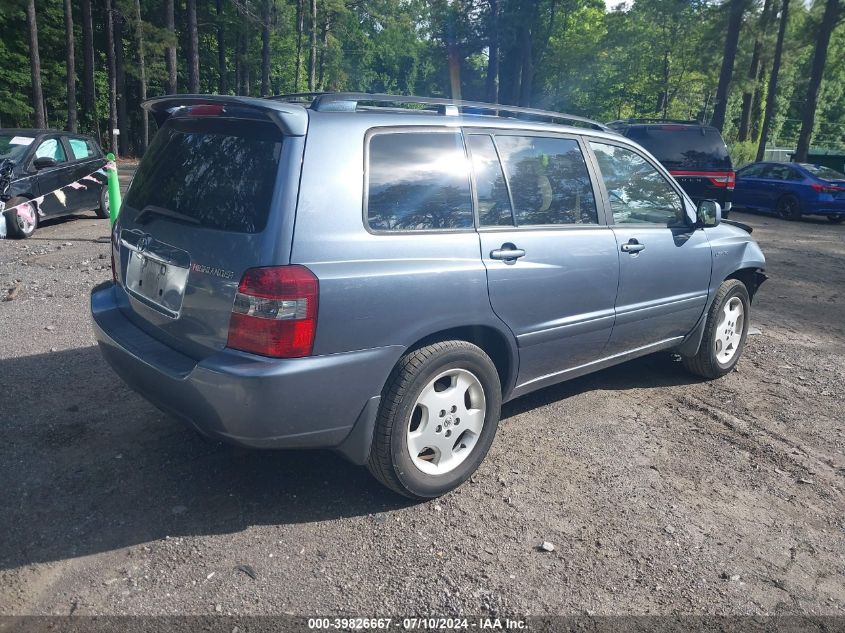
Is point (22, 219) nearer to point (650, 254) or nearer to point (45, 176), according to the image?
point (45, 176)

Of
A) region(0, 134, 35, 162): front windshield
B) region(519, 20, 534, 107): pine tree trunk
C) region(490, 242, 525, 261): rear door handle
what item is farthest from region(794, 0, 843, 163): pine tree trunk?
region(490, 242, 525, 261): rear door handle

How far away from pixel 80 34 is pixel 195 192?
39.8 metres

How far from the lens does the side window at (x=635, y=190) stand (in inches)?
174

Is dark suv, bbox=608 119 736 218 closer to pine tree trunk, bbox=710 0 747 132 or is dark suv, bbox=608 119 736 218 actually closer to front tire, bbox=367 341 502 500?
front tire, bbox=367 341 502 500

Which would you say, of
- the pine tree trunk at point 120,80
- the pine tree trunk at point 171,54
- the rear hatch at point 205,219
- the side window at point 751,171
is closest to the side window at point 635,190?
the rear hatch at point 205,219

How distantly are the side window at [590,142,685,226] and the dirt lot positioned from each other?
4.33 feet

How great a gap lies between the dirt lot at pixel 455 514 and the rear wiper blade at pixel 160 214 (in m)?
1.31

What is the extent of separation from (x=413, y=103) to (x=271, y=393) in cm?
173

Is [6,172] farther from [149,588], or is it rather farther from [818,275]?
[818,275]

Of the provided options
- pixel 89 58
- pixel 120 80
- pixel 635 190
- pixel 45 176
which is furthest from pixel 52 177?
pixel 120 80

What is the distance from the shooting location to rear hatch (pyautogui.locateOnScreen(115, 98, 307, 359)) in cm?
288

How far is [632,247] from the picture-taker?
4.33 meters

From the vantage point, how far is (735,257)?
525 centimetres

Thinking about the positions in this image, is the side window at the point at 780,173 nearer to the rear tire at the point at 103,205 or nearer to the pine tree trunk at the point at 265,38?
the rear tire at the point at 103,205
